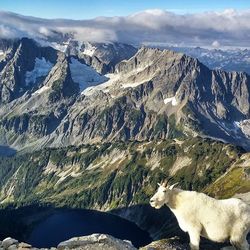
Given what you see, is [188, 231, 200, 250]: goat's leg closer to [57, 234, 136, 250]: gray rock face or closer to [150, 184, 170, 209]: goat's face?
[150, 184, 170, 209]: goat's face

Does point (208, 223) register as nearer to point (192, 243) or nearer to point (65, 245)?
point (192, 243)

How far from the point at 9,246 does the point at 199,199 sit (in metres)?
16.1

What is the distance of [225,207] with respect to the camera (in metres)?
39.9

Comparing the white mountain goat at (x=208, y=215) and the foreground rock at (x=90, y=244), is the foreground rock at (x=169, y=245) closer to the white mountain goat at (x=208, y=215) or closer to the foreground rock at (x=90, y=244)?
the foreground rock at (x=90, y=244)

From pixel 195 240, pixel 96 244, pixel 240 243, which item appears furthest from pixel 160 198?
pixel 240 243

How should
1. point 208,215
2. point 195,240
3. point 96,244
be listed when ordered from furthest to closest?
point 96,244 < point 208,215 < point 195,240

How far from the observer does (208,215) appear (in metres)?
40.1

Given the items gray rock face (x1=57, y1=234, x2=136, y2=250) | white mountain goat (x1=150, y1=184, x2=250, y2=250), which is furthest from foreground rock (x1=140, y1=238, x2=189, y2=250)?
white mountain goat (x1=150, y1=184, x2=250, y2=250)

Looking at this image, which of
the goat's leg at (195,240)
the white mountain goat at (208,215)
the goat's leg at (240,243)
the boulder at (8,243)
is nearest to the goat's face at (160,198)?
the white mountain goat at (208,215)

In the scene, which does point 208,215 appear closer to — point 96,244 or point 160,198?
point 160,198

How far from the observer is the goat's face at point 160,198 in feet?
135

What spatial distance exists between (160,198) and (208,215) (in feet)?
13.2

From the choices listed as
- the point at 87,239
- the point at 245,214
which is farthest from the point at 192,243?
the point at 87,239

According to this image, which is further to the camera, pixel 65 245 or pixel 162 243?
pixel 162 243
